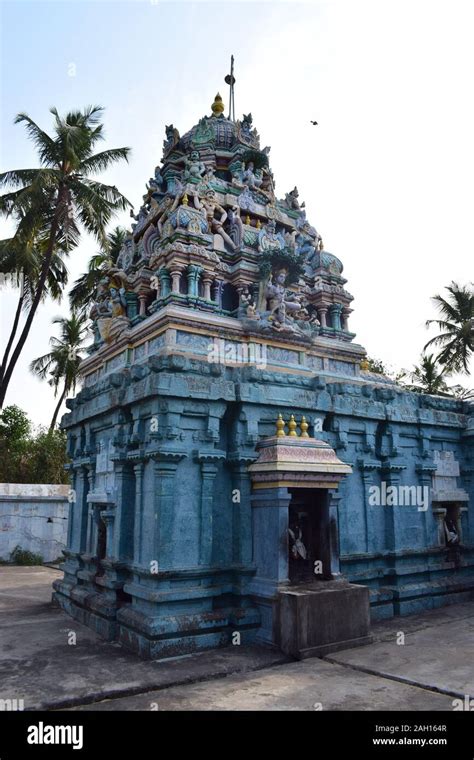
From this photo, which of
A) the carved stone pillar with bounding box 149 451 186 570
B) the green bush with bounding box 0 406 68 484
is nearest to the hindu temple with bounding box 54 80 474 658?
the carved stone pillar with bounding box 149 451 186 570

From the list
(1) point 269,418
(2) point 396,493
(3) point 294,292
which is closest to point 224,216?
(3) point 294,292

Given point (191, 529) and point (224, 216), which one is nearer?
point (191, 529)

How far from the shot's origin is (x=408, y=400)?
11.9 metres

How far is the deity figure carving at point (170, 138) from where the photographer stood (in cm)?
1441

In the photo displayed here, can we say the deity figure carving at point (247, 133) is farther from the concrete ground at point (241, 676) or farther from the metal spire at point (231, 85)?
the concrete ground at point (241, 676)

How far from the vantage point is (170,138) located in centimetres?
1459

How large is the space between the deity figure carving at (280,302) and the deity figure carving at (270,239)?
1.93ft

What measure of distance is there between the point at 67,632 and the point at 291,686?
465cm

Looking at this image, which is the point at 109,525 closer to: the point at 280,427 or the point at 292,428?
the point at 280,427

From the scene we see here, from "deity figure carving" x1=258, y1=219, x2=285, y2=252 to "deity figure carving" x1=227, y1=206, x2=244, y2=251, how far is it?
44 cm

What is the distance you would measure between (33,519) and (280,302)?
1511 cm

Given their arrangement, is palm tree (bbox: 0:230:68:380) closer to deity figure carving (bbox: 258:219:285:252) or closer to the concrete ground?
deity figure carving (bbox: 258:219:285:252)
